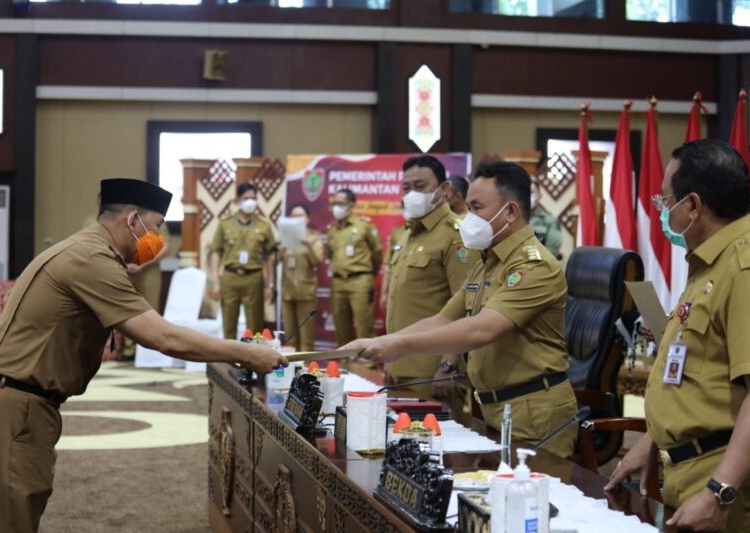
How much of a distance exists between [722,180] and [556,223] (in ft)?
22.0

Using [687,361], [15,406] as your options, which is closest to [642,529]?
[687,361]

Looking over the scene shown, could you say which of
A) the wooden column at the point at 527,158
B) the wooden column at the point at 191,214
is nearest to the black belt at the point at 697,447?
the wooden column at the point at 527,158

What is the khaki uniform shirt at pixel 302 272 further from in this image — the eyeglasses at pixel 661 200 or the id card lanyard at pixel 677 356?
the id card lanyard at pixel 677 356

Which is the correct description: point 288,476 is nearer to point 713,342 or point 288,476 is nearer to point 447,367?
point 447,367

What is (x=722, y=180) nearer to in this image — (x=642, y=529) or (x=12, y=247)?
(x=642, y=529)

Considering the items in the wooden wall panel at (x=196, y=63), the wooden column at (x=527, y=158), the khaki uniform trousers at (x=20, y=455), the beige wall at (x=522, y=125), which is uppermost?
the wooden wall panel at (x=196, y=63)

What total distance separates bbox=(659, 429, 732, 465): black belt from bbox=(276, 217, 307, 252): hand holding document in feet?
22.9

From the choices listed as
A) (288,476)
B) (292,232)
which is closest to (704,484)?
(288,476)

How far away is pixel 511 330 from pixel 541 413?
0.26 m

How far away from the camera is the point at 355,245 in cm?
895

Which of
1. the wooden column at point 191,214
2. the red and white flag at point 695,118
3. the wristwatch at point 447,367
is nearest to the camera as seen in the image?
the wristwatch at point 447,367

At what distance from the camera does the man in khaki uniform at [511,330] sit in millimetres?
3105

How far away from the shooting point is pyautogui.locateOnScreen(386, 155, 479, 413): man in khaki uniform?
450cm

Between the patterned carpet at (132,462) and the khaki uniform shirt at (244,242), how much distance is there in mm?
1183
